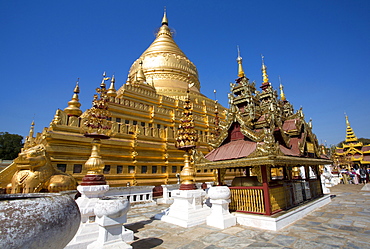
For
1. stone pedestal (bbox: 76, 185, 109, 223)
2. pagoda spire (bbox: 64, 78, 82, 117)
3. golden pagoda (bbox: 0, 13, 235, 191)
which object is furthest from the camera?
pagoda spire (bbox: 64, 78, 82, 117)

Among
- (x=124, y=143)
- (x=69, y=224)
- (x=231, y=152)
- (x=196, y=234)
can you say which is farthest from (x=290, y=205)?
(x=124, y=143)

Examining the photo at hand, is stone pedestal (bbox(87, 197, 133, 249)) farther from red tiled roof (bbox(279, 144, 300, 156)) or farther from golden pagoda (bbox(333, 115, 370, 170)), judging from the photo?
golden pagoda (bbox(333, 115, 370, 170))

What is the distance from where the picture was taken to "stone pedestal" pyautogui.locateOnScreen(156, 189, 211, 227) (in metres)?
7.77

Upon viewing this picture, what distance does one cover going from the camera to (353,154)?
35594 millimetres

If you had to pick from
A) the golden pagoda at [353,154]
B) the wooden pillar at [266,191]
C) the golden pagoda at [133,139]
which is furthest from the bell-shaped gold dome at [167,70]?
the golden pagoda at [353,154]

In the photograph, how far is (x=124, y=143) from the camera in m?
14.6

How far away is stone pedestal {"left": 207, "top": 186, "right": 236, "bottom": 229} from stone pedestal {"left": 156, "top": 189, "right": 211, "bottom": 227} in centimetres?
66

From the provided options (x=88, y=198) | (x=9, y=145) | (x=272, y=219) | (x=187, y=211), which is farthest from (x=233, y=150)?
(x=9, y=145)

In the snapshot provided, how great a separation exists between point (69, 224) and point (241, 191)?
720cm

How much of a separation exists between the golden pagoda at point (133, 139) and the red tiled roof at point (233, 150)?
2678 millimetres

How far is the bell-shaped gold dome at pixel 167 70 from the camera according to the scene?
27547mm

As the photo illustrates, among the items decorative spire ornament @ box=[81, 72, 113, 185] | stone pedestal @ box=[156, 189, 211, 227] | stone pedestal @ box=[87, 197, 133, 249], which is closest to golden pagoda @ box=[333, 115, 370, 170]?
stone pedestal @ box=[156, 189, 211, 227]

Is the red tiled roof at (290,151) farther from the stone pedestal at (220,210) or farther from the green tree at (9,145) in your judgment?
the green tree at (9,145)

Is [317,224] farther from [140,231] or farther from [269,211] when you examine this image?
[140,231]
